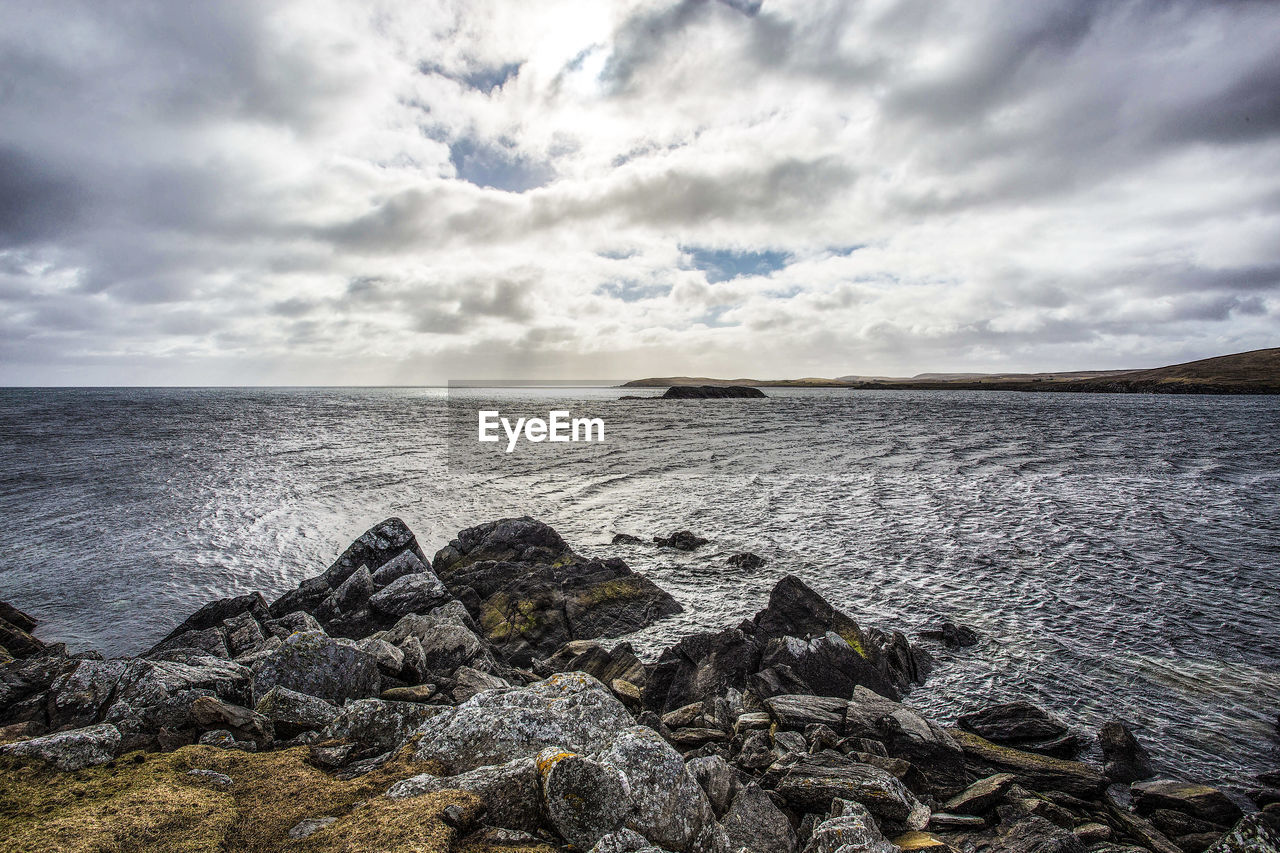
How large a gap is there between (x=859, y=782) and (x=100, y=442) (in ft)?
216

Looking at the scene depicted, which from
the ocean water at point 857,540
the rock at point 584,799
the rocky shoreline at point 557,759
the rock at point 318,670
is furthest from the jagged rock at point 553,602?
the rock at point 584,799

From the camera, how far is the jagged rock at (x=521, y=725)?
5316 mm

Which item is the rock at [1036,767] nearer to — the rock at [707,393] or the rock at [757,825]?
the rock at [757,825]

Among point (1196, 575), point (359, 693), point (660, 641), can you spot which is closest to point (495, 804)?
point (359, 693)

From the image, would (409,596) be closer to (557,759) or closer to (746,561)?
(557,759)

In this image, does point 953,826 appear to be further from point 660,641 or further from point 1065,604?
point 1065,604

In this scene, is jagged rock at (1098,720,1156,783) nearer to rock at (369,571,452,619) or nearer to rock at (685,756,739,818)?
rock at (685,756,739,818)

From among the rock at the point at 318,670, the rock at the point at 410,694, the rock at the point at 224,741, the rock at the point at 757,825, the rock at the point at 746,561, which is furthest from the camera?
the rock at the point at 746,561

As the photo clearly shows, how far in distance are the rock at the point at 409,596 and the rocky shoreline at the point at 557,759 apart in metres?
1.64

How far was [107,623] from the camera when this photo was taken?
13.0 meters

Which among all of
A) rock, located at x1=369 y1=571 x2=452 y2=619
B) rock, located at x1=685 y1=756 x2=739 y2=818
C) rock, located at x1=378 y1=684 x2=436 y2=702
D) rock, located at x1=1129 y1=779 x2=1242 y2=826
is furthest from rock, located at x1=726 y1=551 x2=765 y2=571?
rock, located at x1=685 y1=756 x2=739 y2=818

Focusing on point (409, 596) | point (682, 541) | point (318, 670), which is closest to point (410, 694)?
point (318, 670)

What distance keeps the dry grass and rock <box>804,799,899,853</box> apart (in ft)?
7.60

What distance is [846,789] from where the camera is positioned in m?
5.48
